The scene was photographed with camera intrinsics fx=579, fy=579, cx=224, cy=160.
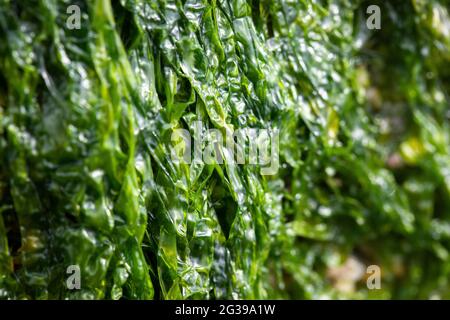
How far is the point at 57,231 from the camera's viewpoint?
1188mm

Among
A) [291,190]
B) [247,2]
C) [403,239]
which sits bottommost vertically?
[403,239]

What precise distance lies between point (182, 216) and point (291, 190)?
52 centimetres

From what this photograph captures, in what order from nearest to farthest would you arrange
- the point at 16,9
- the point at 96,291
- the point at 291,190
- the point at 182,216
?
1. the point at 16,9
2. the point at 96,291
3. the point at 182,216
4. the point at 291,190

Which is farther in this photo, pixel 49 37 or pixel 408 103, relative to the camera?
pixel 408 103

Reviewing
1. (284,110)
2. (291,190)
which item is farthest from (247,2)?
(291,190)

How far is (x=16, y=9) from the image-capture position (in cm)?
111

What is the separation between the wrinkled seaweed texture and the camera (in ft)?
3.75

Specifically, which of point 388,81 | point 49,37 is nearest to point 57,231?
point 49,37

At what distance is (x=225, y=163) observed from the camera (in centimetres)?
140

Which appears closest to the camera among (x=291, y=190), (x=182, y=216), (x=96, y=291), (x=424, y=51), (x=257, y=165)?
(x=96, y=291)

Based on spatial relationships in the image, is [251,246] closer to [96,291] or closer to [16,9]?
[96,291]

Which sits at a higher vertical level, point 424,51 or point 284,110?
point 424,51

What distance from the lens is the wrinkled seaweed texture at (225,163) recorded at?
1.14 metres

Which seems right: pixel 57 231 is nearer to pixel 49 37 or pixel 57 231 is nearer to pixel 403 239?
pixel 49 37
